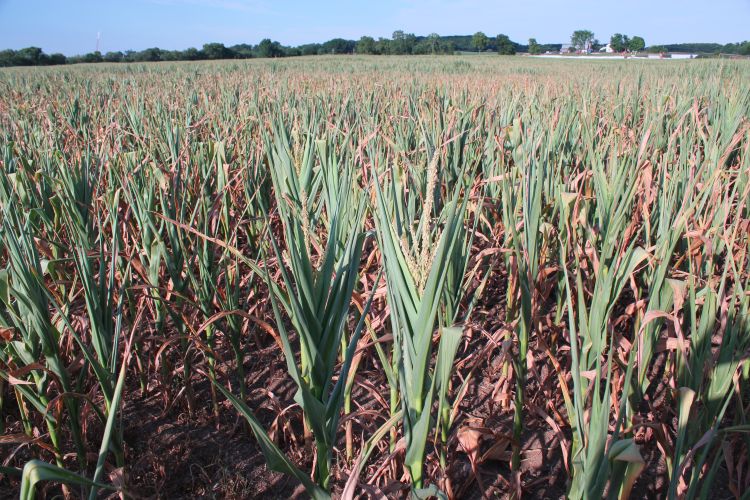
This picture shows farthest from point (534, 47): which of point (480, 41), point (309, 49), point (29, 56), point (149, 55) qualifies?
point (29, 56)

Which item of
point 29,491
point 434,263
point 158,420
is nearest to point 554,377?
point 434,263

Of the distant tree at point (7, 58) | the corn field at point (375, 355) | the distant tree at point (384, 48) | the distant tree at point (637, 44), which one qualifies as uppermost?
the distant tree at point (637, 44)

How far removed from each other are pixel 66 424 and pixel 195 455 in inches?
16.6

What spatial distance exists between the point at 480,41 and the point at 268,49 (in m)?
30.5

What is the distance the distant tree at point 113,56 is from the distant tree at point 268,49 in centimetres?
1016

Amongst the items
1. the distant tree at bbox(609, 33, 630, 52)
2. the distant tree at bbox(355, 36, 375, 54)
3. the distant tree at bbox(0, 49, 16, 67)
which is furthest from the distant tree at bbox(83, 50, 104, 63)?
the distant tree at bbox(609, 33, 630, 52)

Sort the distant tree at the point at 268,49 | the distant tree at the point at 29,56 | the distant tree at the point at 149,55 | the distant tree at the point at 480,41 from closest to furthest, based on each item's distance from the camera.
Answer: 1. the distant tree at the point at 29,56
2. the distant tree at the point at 149,55
3. the distant tree at the point at 268,49
4. the distant tree at the point at 480,41

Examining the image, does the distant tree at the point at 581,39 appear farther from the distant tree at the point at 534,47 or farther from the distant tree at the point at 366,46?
the distant tree at the point at 366,46

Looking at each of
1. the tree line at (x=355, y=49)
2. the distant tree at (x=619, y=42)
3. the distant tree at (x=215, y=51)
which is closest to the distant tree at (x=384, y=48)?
the tree line at (x=355, y=49)

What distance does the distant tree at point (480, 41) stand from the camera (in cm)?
5938

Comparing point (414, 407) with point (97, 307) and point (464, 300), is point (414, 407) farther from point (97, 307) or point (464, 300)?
point (464, 300)

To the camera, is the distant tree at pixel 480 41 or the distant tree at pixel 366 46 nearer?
the distant tree at pixel 366 46

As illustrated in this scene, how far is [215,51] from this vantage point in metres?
35.1

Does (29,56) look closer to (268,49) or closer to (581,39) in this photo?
(268,49)
